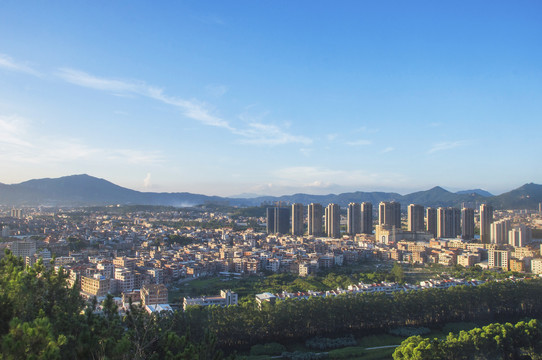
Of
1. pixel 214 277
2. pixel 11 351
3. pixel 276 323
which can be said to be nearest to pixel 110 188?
pixel 214 277

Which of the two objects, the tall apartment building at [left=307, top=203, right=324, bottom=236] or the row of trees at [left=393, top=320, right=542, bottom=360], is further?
the tall apartment building at [left=307, top=203, right=324, bottom=236]

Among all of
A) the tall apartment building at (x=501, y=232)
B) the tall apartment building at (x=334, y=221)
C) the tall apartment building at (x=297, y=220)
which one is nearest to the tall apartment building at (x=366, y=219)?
the tall apartment building at (x=334, y=221)

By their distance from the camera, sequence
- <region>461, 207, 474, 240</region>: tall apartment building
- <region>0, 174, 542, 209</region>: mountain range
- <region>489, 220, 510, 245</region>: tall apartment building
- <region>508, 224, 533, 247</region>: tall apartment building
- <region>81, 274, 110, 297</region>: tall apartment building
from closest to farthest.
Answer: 1. <region>81, 274, 110, 297</region>: tall apartment building
2. <region>508, 224, 533, 247</region>: tall apartment building
3. <region>489, 220, 510, 245</region>: tall apartment building
4. <region>461, 207, 474, 240</region>: tall apartment building
5. <region>0, 174, 542, 209</region>: mountain range

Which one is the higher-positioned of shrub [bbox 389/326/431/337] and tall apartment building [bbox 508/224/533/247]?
tall apartment building [bbox 508/224/533/247]

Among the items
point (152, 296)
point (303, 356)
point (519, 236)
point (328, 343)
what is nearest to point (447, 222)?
point (519, 236)

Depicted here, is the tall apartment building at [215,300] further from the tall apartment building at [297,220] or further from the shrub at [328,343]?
the tall apartment building at [297,220]

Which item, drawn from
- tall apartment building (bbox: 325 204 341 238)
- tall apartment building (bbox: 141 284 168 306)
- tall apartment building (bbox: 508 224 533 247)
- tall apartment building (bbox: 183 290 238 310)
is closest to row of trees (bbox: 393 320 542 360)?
tall apartment building (bbox: 183 290 238 310)

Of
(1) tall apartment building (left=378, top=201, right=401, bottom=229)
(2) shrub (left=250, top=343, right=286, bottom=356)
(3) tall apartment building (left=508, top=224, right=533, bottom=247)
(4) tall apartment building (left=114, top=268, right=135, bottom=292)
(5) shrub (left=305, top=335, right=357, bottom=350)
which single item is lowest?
(5) shrub (left=305, top=335, right=357, bottom=350)

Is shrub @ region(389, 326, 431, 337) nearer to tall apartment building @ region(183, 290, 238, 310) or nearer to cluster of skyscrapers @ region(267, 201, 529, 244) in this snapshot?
tall apartment building @ region(183, 290, 238, 310)
